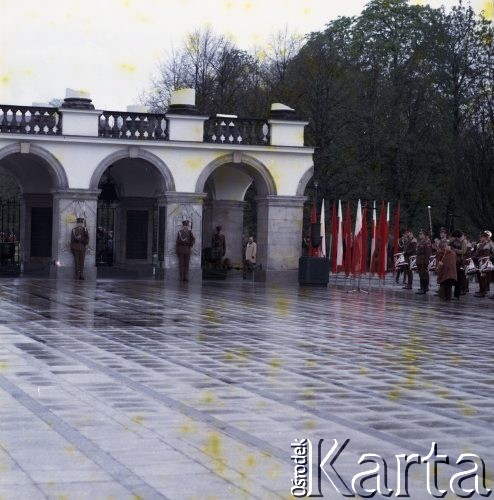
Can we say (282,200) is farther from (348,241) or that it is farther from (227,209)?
(348,241)

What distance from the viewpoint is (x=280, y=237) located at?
138 ft

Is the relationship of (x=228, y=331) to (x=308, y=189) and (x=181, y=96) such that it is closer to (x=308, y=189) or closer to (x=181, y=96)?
(x=181, y=96)

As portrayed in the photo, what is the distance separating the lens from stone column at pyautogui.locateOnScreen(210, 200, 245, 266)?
46469mm

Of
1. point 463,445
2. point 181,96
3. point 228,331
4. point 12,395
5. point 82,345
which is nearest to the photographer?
point 463,445

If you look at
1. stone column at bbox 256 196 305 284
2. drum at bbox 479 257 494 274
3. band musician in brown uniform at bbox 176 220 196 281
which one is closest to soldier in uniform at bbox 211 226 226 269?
stone column at bbox 256 196 305 284

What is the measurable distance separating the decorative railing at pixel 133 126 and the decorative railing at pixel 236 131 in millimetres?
1449

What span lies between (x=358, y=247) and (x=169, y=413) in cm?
2636

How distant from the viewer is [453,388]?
13.5 metres

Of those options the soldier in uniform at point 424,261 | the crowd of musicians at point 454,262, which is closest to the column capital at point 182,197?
the crowd of musicians at point 454,262

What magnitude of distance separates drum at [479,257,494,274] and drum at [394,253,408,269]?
201 inches

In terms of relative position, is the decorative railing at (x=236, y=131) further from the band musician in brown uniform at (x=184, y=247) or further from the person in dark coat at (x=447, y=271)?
the person in dark coat at (x=447, y=271)

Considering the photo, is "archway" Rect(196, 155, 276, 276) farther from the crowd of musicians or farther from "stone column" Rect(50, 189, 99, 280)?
the crowd of musicians

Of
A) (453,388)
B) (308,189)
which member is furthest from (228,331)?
(308,189)

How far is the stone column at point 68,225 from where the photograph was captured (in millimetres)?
40500
